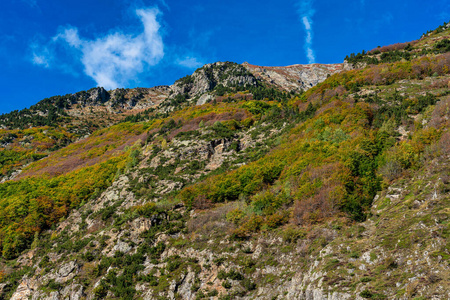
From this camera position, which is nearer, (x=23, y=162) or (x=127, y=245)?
(x=127, y=245)

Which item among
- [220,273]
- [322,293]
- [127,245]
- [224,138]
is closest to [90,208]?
[127,245]

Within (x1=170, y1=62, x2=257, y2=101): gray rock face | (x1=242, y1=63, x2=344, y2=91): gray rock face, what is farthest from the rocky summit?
(x1=242, y1=63, x2=344, y2=91): gray rock face

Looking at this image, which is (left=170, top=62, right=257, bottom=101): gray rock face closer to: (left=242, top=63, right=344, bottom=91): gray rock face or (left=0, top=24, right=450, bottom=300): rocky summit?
(left=242, top=63, right=344, bottom=91): gray rock face

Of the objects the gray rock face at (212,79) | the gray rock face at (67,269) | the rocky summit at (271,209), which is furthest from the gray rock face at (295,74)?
the gray rock face at (67,269)

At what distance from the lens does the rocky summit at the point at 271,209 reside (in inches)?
439

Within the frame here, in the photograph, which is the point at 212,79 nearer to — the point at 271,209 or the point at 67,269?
the point at 67,269

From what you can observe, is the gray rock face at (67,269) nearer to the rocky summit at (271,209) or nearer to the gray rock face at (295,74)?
the rocky summit at (271,209)

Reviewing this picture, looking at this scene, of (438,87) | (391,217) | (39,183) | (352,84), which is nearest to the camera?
(391,217)

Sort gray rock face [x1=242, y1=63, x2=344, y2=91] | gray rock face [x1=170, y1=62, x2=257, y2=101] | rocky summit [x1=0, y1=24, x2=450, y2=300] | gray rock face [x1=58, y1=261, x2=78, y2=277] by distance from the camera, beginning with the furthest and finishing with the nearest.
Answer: gray rock face [x1=242, y1=63, x2=344, y2=91] → gray rock face [x1=170, y1=62, x2=257, y2=101] → gray rock face [x1=58, y1=261, x2=78, y2=277] → rocky summit [x1=0, y1=24, x2=450, y2=300]

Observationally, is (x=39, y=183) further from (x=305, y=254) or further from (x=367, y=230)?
(x=367, y=230)

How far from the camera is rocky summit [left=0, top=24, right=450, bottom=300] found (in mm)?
11157

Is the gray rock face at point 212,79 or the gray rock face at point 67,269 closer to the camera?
the gray rock face at point 67,269

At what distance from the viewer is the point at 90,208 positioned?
31406 millimetres

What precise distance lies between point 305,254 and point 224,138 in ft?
81.2
